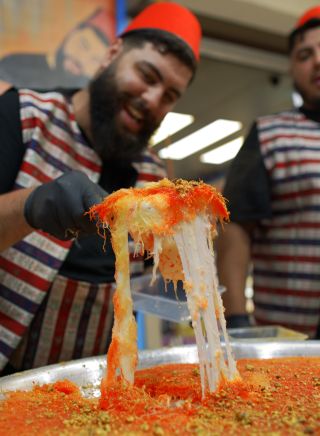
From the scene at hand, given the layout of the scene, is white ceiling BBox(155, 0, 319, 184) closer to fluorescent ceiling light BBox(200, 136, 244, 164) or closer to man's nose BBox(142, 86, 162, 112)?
Result: fluorescent ceiling light BBox(200, 136, 244, 164)

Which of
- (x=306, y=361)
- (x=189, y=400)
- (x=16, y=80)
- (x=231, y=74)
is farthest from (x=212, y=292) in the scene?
(x=231, y=74)

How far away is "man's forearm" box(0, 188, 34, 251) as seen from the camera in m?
1.13

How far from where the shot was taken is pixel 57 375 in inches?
39.2

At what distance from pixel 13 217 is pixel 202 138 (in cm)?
218

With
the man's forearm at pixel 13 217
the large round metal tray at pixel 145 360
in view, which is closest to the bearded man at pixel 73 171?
the man's forearm at pixel 13 217

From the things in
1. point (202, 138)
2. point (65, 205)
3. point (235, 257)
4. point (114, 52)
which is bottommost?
point (235, 257)

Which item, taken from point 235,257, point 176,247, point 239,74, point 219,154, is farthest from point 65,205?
point 239,74

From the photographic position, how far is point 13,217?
114 centimetres

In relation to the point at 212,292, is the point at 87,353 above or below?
below

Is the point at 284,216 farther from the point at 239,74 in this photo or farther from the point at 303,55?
the point at 239,74

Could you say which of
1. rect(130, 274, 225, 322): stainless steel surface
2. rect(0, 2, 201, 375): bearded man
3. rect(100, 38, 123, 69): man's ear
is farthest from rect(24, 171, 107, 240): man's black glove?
rect(100, 38, 123, 69): man's ear

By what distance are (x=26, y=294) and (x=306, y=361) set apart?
2.35 feet

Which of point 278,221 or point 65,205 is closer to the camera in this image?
point 65,205

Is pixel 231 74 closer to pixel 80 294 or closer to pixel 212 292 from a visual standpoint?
pixel 80 294
